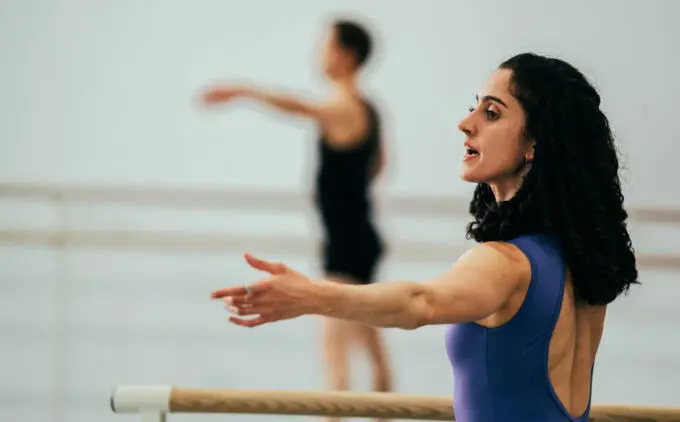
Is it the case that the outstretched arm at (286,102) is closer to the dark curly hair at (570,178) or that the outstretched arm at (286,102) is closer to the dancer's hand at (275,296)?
the dark curly hair at (570,178)

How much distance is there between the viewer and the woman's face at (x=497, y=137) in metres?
1.19

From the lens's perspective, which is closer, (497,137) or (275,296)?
(275,296)

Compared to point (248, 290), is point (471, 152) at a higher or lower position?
higher

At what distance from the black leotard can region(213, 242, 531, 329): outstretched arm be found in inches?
73.7

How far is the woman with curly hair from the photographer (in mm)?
1113

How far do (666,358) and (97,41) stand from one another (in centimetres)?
273

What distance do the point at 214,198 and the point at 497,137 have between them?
3.02 meters

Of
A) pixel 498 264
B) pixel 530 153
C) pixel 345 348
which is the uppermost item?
pixel 530 153

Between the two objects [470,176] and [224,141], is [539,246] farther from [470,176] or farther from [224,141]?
[224,141]

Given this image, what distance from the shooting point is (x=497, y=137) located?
1.19m

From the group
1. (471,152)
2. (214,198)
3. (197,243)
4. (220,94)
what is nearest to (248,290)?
(471,152)

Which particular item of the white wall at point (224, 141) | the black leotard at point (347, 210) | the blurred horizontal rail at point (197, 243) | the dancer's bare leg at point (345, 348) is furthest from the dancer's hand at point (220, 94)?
the blurred horizontal rail at point (197, 243)

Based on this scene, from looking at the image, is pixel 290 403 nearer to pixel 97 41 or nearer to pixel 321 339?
pixel 321 339

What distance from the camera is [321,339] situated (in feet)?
9.90
